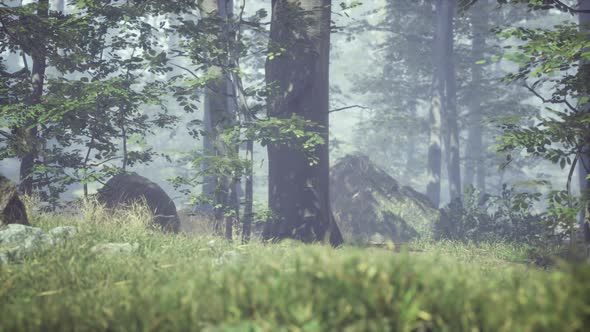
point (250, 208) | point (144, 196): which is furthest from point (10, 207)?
point (144, 196)

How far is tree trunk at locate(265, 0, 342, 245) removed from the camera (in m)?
10.3

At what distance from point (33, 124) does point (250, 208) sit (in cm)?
444

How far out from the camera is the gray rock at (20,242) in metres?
5.32

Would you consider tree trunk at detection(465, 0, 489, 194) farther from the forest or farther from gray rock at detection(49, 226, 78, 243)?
gray rock at detection(49, 226, 78, 243)

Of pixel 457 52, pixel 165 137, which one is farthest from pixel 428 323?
pixel 165 137

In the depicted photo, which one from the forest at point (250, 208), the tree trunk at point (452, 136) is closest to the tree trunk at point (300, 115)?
the forest at point (250, 208)

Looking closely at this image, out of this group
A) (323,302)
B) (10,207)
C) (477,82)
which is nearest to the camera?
(323,302)

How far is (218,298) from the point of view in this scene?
3299mm

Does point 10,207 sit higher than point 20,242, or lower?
higher

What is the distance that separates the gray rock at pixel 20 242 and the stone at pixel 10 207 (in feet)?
2.76

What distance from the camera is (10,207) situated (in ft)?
22.7

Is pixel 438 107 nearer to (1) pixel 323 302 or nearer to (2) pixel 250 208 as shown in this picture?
(2) pixel 250 208

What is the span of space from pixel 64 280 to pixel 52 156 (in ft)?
22.8

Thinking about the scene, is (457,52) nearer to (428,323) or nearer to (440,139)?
(440,139)
